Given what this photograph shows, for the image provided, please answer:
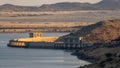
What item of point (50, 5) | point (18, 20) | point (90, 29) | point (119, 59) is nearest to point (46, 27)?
point (18, 20)

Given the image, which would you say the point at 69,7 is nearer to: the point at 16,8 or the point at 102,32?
the point at 16,8

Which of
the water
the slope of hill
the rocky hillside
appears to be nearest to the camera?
the water

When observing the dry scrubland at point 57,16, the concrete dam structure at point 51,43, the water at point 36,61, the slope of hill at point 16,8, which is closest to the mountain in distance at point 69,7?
the slope of hill at point 16,8

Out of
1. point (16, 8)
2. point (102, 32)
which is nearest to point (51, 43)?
point (102, 32)

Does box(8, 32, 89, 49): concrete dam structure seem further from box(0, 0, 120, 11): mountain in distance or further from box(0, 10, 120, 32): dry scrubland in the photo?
box(0, 0, 120, 11): mountain in distance

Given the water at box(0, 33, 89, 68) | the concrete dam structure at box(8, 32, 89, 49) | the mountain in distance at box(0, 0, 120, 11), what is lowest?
the mountain in distance at box(0, 0, 120, 11)

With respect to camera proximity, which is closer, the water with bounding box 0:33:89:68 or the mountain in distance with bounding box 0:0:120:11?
the water with bounding box 0:33:89:68

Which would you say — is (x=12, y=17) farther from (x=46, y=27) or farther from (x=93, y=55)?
(x=93, y=55)

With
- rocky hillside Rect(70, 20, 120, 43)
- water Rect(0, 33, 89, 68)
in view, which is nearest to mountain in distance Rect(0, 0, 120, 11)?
rocky hillside Rect(70, 20, 120, 43)

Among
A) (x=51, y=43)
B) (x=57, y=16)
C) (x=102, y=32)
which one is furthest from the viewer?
(x=57, y=16)

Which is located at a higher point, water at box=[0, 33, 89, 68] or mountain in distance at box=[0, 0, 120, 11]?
water at box=[0, 33, 89, 68]
